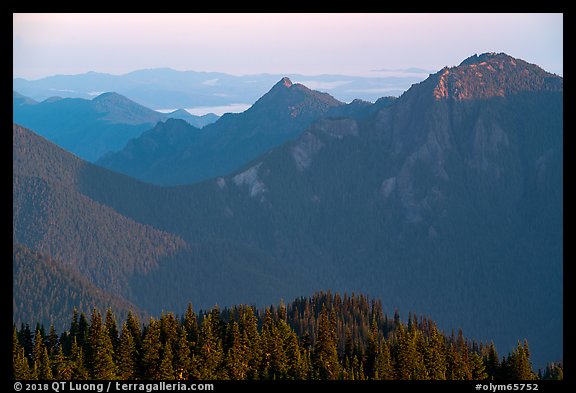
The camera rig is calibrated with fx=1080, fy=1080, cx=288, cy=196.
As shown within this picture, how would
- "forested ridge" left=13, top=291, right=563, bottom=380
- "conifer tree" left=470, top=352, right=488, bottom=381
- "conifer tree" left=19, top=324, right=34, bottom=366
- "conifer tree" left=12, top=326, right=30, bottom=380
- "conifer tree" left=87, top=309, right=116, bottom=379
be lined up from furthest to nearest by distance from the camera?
1. "conifer tree" left=470, top=352, right=488, bottom=381
2. "conifer tree" left=19, top=324, right=34, bottom=366
3. "forested ridge" left=13, top=291, right=563, bottom=380
4. "conifer tree" left=87, top=309, right=116, bottom=379
5. "conifer tree" left=12, top=326, right=30, bottom=380

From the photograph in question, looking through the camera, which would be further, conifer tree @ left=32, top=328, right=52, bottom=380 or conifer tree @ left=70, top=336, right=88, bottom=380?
conifer tree @ left=70, top=336, right=88, bottom=380

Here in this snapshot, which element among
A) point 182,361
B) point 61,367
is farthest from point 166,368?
point 61,367

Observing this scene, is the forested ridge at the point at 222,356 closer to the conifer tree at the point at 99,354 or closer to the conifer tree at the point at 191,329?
the conifer tree at the point at 191,329

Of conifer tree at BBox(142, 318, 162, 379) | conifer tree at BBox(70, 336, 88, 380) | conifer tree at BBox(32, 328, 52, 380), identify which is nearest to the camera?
conifer tree at BBox(32, 328, 52, 380)

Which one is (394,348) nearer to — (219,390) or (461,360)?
(461,360)

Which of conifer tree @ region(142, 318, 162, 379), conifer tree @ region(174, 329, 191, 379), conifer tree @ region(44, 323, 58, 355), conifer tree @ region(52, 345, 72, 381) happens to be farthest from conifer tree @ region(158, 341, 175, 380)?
conifer tree @ region(44, 323, 58, 355)

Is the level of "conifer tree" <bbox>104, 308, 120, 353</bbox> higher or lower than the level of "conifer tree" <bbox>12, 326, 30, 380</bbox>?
higher

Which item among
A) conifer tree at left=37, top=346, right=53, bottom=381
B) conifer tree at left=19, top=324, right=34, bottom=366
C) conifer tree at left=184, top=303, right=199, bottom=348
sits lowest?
conifer tree at left=37, top=346, right=53, bottom=381

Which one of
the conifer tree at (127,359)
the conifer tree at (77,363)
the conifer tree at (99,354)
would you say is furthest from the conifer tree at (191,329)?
the conifer tree at (77,363)

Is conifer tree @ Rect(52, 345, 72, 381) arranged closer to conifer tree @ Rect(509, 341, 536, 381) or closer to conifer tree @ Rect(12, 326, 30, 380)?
conifer tree @ Rect(12, 326, 30, 380)

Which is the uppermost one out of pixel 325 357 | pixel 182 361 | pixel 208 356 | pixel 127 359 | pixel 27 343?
pixel 27 343

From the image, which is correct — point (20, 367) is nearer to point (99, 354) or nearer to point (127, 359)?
point (99, 354)
